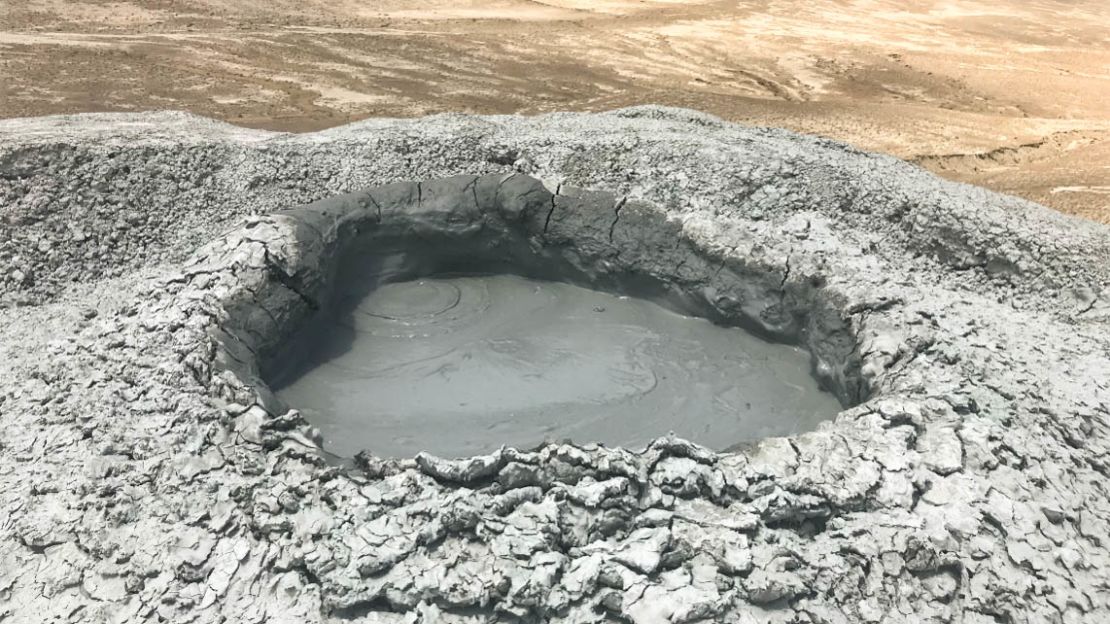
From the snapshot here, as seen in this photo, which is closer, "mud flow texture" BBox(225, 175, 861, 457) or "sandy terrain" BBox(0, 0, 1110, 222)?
"mud flow texture" BBox(225, 175, 861, 457)

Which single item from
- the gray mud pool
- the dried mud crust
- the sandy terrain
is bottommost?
the gray mud pool

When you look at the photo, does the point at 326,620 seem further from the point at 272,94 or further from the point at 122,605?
the point at 272,94

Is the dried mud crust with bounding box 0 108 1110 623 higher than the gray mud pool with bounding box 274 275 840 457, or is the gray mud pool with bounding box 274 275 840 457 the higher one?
Result: the dried mud crust with bounding box 0 108 1110 623

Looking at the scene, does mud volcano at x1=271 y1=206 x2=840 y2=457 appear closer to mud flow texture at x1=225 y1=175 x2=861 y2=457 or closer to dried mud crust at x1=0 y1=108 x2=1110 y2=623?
mud flow texture at x1=225 y1=175 x2=861 y2=457

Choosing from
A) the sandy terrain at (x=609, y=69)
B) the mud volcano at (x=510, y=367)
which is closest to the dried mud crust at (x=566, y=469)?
the mud volcano at (x=510, y=367)

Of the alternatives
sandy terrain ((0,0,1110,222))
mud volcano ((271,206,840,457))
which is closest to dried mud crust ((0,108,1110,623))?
mud volcano ((271,206,840,457))

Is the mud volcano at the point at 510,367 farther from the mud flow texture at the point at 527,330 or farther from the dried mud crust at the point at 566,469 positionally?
the dried mud crust at the point at 566,469

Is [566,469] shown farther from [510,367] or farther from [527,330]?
[527,330]
